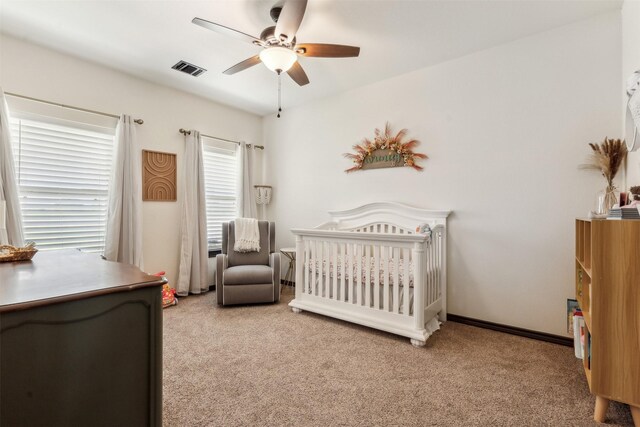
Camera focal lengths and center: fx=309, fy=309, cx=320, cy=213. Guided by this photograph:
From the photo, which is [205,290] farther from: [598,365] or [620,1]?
[620,1]

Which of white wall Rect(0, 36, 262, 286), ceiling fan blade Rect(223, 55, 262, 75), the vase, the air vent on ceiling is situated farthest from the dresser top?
the vase

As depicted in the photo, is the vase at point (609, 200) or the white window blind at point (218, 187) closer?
the vase at point (609, 200)

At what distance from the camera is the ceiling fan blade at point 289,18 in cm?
175

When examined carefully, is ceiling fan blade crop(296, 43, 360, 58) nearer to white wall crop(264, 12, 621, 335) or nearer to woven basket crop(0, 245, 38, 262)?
white wall crop(264, 12, 621, 335)

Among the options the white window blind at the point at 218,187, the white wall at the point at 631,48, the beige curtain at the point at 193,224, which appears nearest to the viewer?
the white wall at the point at 631,48

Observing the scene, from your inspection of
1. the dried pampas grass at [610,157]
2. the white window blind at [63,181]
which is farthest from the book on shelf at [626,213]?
the white window blind at [63,181]

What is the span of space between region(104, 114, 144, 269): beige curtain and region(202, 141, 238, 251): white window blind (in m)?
0.93

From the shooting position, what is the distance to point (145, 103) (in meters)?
3.53

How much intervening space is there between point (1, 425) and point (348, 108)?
375cm

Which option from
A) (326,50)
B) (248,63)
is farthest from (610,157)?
(248,63)

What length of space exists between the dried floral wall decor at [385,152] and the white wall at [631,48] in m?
1.55

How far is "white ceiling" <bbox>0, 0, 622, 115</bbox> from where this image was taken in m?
2.25

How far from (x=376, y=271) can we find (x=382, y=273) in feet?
0.32

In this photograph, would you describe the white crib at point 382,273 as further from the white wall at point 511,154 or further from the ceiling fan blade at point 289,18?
the ceiling fan blade at point 289,18
